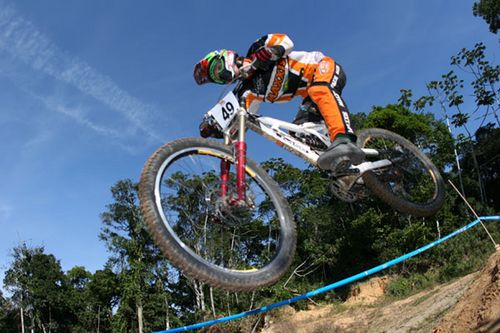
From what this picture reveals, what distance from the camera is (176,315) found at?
35500 millimetres

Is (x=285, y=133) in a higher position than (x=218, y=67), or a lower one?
lower

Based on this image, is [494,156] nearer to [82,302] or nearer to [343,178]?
[343,178]

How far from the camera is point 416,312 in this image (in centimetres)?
1595

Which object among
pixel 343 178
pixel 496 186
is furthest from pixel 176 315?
pixel 343 178

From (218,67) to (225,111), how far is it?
0.52 m

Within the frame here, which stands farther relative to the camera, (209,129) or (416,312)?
(416,312)

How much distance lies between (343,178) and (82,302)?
47520 millimetres

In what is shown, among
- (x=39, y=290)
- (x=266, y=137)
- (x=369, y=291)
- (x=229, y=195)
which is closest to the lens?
(x=229, y=195)

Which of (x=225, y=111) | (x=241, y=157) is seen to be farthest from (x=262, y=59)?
(x=241, y=157)

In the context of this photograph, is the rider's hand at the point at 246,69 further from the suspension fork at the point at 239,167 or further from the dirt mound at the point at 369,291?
the dirt mound at the point at 369,291

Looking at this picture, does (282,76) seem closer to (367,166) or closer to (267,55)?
(267,55)

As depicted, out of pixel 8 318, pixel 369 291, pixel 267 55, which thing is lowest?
pixel 369 291

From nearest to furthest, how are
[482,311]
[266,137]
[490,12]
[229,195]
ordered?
[229,195] → [266,137] → [482,311] → [490,12]

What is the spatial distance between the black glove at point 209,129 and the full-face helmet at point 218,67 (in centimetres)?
47
